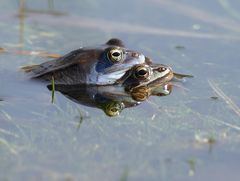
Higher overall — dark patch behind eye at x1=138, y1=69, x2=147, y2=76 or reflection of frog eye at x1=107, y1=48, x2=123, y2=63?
reflection of frog eye at x1=107, y1=48, x2=123, y2=63

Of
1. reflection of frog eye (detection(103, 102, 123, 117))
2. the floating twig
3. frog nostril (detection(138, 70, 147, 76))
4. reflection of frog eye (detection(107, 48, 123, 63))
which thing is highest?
reflection of frog eye (detection(107, 48, 123, 63))

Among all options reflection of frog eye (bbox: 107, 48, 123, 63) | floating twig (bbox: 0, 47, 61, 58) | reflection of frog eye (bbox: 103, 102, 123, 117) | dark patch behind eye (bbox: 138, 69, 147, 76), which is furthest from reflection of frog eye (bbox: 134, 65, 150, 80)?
floating twig (bbox: 0, 47, 61, 58)

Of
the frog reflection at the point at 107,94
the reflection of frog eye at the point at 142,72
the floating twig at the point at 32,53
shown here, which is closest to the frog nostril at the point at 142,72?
the reflection of frog eye at the point at 142,72

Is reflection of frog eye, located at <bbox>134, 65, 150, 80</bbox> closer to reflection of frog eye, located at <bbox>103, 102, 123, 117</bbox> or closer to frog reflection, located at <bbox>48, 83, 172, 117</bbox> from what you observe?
frog reflection, located at <bbox>48, 83, 172, 117</bbox>

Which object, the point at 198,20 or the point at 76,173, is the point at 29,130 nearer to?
the point at 76,173

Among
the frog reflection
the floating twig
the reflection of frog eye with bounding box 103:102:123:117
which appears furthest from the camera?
the floating twig

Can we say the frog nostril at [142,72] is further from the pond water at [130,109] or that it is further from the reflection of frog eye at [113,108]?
the reflection of frog eye at [113,108]
